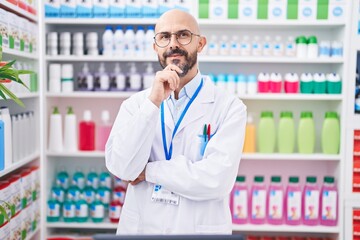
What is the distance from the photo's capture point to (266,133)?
379 centimetres

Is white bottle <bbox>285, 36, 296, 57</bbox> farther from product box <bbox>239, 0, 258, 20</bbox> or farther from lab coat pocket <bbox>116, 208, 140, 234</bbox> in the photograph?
lab coat pocket <bbox>116, 208, 140, 234</bbox>

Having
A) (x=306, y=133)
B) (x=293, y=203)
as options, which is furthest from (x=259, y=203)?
(x=306, y=133)

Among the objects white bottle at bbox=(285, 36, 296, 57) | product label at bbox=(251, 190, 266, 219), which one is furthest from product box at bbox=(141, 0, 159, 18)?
product label at bbox=(251, 190, 266, 219)

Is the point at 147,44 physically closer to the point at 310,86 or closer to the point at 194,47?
the point at 310,86

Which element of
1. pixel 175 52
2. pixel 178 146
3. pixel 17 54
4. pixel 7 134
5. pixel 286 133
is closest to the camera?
pixel 175 52

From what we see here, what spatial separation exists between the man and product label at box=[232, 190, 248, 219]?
5.76 ft

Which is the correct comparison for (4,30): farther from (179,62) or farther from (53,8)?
(179,62)

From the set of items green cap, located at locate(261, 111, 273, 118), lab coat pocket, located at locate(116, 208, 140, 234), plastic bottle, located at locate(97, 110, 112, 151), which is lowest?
lab coat pocket, located at locate(116, 208, 140, 234)

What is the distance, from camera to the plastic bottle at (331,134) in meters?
3.75

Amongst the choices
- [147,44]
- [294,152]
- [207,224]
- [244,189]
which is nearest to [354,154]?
[294,152]

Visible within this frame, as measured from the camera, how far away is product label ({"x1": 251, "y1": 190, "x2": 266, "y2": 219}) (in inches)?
150

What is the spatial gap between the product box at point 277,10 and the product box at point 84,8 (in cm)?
141

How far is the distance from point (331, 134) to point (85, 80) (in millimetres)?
2003

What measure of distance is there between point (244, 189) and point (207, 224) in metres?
1.88
